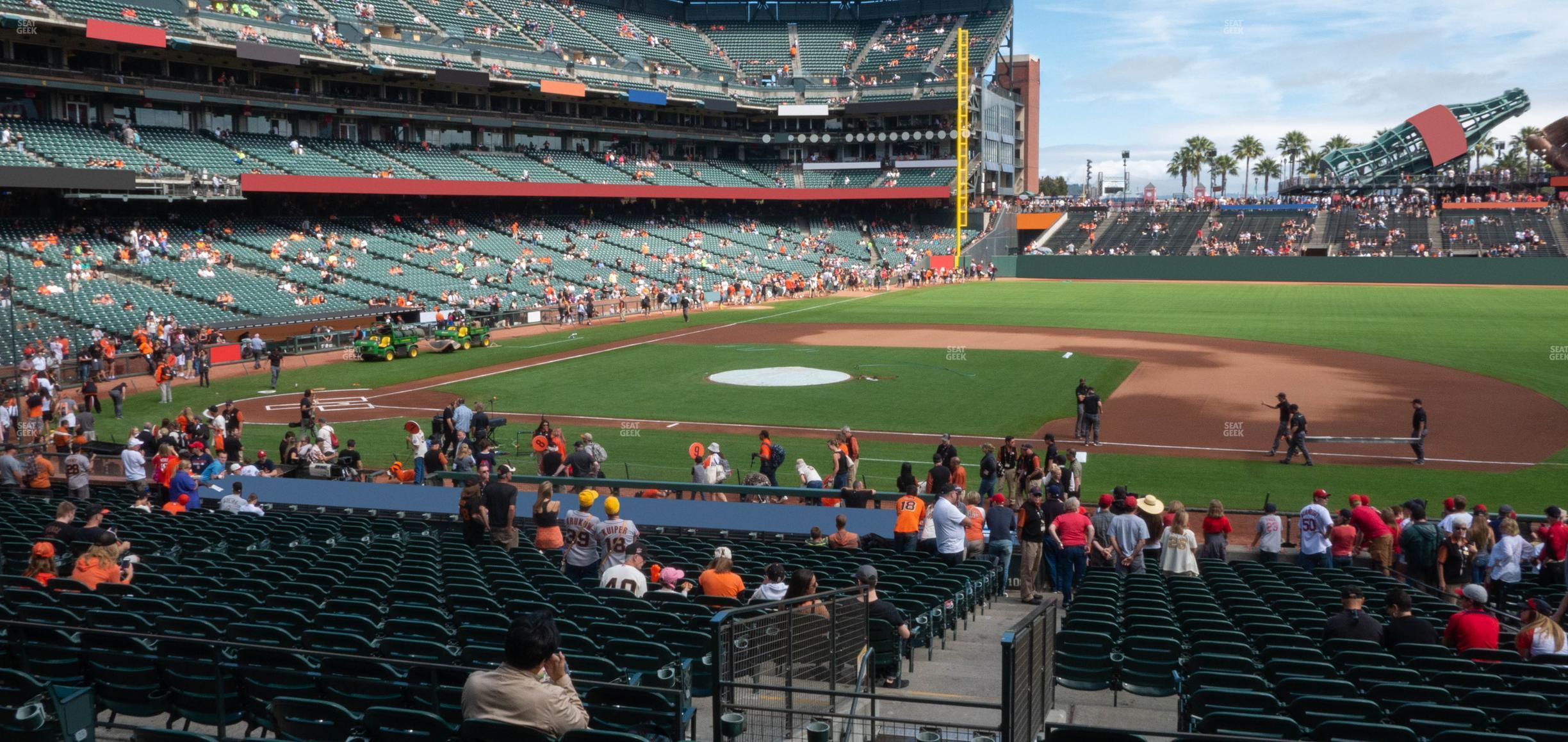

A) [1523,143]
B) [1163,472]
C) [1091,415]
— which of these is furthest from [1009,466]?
[1523,143]

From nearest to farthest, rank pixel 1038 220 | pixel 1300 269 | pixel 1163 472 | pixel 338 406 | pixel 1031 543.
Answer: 1. pixel 1031 543
2. pixel 1163 472
3. pixel 338 406
4. pixel 1300 269
5. pixel 1038 220

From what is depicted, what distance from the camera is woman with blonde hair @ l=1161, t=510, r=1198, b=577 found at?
14.4 meters

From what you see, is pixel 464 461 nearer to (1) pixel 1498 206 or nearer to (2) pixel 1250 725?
(2) pixel 1250 725

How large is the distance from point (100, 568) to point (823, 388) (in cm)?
2700

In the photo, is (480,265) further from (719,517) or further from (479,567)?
(479,567)

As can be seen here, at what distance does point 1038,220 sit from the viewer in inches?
4094

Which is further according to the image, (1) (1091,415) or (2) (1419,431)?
(1) (1091,415)

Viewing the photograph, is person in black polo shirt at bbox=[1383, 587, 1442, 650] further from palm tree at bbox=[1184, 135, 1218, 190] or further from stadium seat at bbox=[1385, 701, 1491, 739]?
palm tree at bbox=[1184, 135, 1218, 190]

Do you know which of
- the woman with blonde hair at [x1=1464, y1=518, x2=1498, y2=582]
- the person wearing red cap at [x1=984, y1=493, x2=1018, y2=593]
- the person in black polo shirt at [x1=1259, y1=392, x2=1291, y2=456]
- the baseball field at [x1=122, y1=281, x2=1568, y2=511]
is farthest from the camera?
the person in black polo shirt at [x1=1259, y1=392, x2=1291, y2=456]

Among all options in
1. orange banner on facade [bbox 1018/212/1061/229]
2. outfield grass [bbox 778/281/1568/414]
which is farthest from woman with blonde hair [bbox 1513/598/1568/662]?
orange banner on facade [bbox 1018/212/1061/229]

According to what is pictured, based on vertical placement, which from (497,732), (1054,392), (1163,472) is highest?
(497,732)

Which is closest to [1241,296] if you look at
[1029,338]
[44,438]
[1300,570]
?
[1029,338]

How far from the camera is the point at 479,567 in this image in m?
12.5

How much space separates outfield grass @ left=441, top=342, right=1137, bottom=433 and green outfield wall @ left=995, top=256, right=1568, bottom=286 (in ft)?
161
